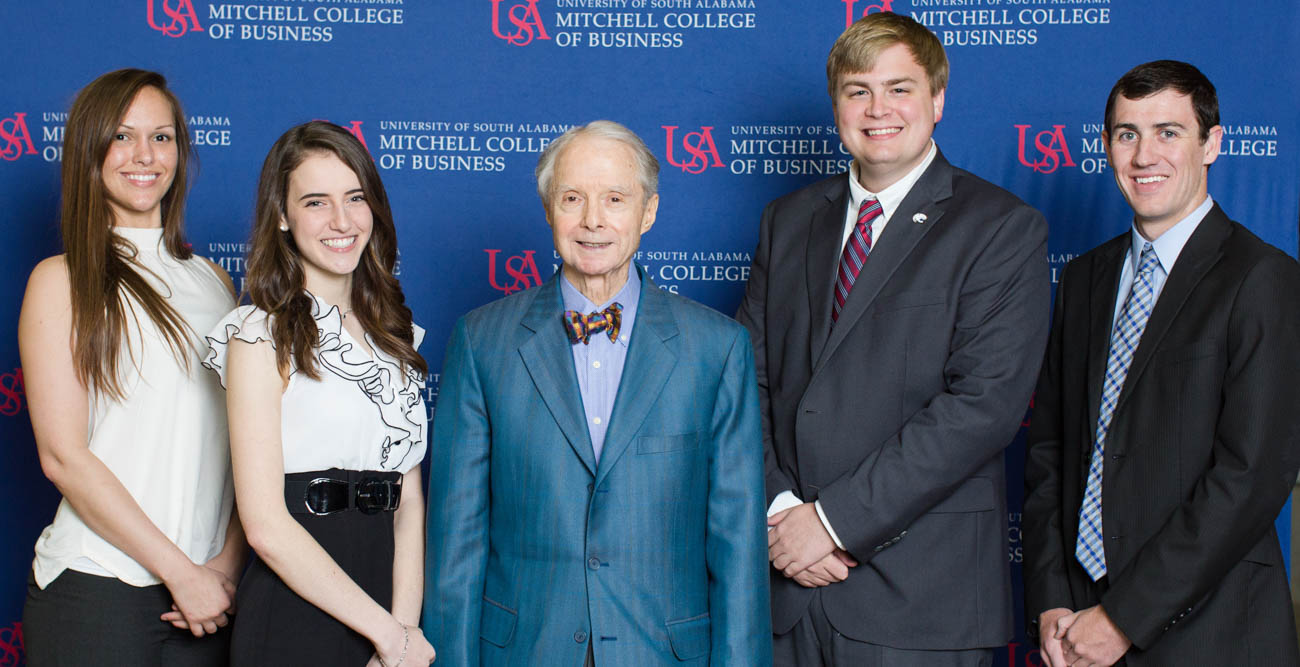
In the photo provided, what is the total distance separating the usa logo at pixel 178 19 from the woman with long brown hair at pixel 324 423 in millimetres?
1604

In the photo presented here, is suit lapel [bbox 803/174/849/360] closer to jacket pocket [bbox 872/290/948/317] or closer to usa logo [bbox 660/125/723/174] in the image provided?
jacket pocket [bbox 872/290/948/317]

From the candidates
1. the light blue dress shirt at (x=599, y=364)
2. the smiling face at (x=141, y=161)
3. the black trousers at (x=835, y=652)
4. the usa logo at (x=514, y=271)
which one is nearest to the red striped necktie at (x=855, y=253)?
the light blue dress shirt at (x=599, y=364)

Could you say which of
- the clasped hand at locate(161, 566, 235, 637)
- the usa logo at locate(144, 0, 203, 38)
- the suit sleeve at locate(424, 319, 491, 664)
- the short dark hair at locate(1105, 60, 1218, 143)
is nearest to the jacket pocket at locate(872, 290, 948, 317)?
the short dark hair at locate(1105, 60, 1218, 143)

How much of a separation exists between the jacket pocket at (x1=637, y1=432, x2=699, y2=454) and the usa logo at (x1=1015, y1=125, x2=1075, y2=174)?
1.86 m

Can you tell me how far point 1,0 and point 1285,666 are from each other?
3.87 meters

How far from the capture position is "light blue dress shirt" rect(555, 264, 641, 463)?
6.11 feet

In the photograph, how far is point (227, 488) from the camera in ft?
7.18

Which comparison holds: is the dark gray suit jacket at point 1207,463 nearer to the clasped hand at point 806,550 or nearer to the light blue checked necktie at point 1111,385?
the light blue checked necktie at point 1111,385

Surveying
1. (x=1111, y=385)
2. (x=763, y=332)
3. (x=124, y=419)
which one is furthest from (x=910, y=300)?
(x=124, y=419)

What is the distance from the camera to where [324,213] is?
6.48 ft

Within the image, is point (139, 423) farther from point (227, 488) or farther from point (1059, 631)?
point (1059, 631)

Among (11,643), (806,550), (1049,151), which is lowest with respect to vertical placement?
(11,643)

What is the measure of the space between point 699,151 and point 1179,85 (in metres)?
1.43

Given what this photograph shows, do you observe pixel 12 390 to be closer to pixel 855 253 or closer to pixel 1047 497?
pixel 855 253
